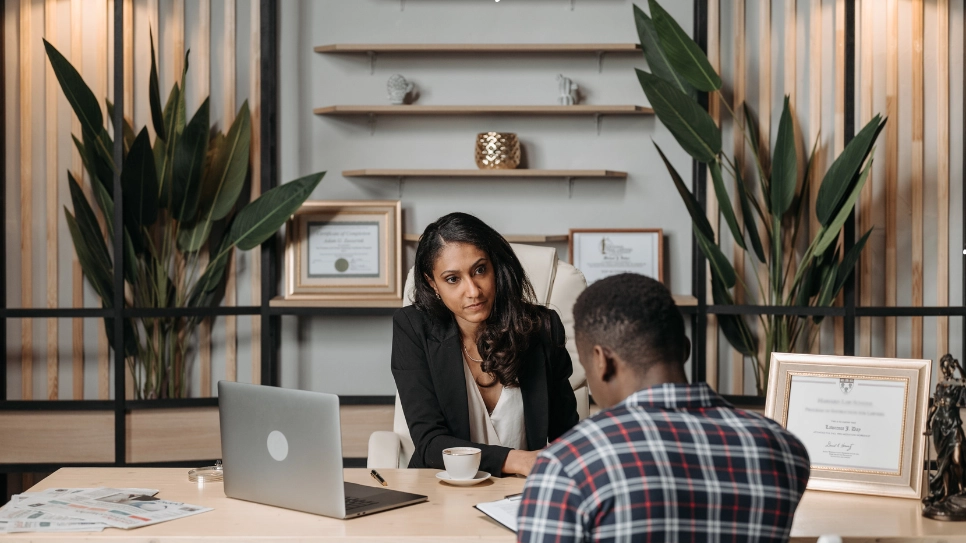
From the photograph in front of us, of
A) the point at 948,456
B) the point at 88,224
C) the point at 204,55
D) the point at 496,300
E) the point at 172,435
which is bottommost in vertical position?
the point at 172,435

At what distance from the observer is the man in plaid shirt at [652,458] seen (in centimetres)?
95

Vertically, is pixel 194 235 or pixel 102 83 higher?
pixel 102 83

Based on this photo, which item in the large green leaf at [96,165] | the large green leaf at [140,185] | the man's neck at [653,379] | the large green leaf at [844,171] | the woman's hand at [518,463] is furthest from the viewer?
the large green leaf at [96,165]

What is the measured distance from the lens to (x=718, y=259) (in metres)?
3.30

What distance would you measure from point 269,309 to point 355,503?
6.80 feet

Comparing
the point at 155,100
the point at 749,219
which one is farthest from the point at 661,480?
the point at 155,100

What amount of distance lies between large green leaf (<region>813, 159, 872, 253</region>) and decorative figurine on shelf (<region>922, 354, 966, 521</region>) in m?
1.69

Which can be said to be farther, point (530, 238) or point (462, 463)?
point (530, 238)

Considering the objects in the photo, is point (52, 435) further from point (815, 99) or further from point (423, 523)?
point (815, 99)

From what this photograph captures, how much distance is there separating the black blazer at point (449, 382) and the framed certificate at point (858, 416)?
24.3 inches

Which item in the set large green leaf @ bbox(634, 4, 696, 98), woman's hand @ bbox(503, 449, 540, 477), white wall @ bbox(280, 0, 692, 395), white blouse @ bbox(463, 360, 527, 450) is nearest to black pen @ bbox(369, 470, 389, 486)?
woman's hand @ bbox(503, 449, 540, 477)

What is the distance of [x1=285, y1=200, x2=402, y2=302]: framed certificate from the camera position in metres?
3.54

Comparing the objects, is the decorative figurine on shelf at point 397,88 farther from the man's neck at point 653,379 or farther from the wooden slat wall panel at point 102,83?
the man's neck at point 653,379

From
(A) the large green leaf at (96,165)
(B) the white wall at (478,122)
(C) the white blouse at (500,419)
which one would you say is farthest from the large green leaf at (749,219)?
(A) the large green leaf at (96,165)
